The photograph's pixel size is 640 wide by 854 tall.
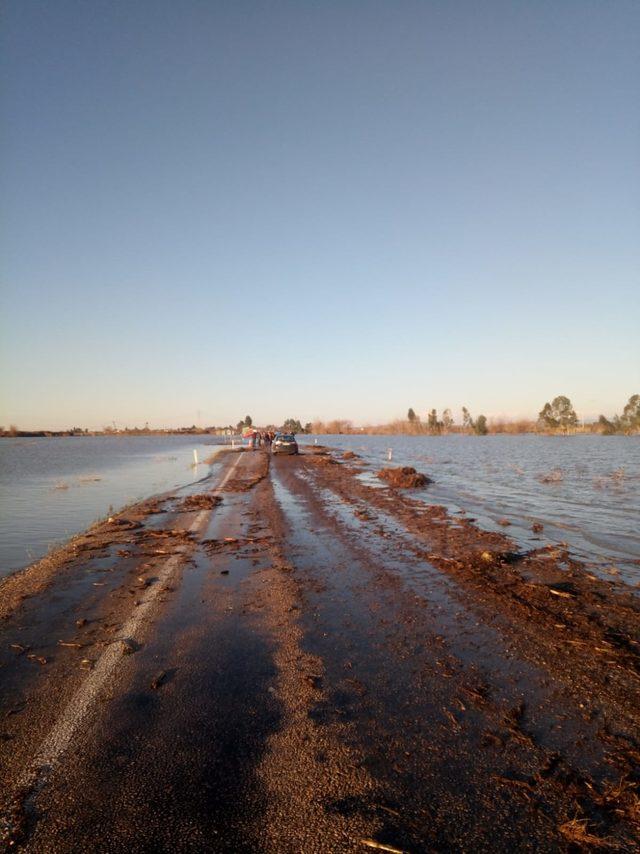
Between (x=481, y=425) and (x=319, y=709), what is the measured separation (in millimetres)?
158492

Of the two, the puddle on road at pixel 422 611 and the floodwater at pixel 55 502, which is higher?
the puddle on road at pixel 422 611

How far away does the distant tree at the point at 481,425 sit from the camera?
494 feet

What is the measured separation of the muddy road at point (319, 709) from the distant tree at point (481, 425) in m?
152

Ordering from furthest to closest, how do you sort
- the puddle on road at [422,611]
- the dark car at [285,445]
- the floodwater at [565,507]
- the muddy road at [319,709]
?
1. the dark car at [285,445]
2. the floodwater at [565,507]
3. the puddle on road at [422,611]
4. the muddy road at [319,709]

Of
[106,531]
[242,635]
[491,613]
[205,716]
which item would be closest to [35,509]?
[106,531]

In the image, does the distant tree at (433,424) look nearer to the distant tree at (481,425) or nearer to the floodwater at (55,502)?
the distant tree at (481,425)

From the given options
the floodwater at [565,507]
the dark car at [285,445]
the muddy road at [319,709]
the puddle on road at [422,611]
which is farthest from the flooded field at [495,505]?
the dark car at [285,445]

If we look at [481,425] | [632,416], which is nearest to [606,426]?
[632,416]

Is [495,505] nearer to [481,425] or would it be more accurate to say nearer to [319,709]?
[319,709]

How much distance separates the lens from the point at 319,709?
3.87 m

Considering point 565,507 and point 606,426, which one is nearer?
Result: point 565,507

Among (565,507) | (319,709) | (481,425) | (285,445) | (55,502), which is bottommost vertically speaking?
(55,502)

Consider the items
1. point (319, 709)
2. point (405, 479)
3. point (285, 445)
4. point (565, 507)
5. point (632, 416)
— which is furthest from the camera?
point (632, 416)

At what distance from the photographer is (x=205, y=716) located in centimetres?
375
